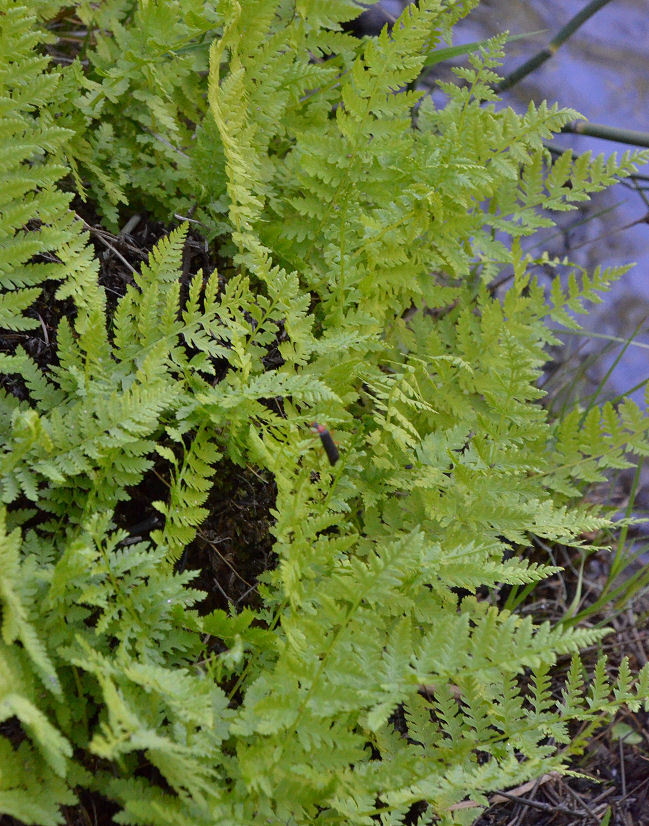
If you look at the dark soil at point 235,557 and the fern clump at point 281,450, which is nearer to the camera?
the fern clump at point 281,450

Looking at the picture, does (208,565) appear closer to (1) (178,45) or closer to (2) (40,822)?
(2) (40,822)

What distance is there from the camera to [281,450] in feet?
5.39

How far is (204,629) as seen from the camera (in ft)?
5.41

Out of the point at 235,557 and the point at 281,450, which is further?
the point at 235,557

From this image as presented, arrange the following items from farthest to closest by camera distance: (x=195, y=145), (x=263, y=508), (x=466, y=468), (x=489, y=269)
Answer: (x=489, y=269) → (x=195, y=145) → (x=263, y=508) → (x=466, y=468)

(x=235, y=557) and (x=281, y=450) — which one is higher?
(x=281, y=450)

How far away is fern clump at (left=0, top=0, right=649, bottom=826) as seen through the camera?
1.40m

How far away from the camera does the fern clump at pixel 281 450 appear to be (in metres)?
1.40

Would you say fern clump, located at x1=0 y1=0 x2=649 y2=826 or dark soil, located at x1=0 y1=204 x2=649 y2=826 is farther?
dark soil, located at x1=0 y1=204 x2=649 y2=826

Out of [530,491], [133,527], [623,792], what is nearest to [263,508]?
[133,527]

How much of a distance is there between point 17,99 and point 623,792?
2.58 meters

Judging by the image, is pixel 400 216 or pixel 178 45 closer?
pixel 178 45

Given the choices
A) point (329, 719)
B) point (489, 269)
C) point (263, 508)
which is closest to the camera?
point (329, 719)

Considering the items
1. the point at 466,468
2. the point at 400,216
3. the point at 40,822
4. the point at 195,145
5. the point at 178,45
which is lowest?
the point at 466,468
